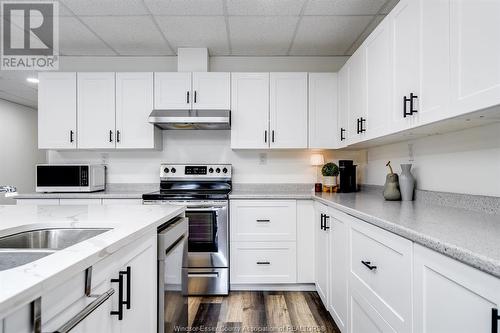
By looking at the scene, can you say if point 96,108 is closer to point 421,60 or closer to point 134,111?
point 134,111

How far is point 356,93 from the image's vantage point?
2.39m

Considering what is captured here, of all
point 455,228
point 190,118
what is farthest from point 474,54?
point 190,118

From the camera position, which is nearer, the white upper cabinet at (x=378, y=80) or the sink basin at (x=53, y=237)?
the sink basin at (x=53, y=237)

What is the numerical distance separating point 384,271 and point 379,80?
1307 millimetres

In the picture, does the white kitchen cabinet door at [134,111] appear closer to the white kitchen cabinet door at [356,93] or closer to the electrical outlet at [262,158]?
the electrical outlet at [262,158]

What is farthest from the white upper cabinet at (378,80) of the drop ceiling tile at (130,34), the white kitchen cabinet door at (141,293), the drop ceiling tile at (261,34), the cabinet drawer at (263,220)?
the drop ceiling tile at (130,34)

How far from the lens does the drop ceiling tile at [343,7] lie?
2.24 metres

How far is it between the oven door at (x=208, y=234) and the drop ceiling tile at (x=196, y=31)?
164 centimetres

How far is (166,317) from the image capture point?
1.36 metres

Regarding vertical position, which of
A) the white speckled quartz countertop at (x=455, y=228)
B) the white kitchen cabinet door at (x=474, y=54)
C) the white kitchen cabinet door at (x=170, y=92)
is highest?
the white kitchen cabinet door at (x=170, y=92)

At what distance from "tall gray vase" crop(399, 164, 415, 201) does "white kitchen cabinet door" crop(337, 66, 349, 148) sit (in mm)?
730

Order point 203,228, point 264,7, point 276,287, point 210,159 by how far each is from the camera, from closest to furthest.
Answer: point 264,7
point 203,228
point 276,287
point 210,159

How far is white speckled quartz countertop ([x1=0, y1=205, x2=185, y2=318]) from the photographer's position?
519mm

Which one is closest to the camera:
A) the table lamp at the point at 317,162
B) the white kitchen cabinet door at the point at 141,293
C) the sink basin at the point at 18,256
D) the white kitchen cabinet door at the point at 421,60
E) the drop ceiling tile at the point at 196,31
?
the sink basin at the point at 18,256
